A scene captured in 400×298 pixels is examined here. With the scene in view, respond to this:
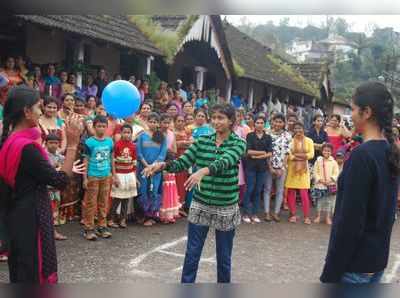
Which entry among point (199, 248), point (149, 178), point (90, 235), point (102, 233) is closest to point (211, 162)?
point (199, 248)

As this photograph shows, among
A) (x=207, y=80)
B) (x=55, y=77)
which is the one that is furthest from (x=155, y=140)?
(x=207, y=80)

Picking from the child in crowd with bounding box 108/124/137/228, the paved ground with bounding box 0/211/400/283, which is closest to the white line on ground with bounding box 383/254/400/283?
the paved ground with bounding box 0/211/400/283

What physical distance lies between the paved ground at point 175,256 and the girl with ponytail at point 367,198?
2.64 m

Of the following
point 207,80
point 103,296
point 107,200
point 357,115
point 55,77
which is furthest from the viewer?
point 207,80

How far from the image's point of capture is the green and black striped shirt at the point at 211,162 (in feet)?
12.7

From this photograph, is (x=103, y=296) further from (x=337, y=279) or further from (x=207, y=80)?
(x=207, y=80)

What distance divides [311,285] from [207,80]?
598 inches

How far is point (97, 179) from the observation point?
238 inches

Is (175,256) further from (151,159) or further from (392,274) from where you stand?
(392,274)

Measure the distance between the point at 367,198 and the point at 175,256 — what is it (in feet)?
11.8

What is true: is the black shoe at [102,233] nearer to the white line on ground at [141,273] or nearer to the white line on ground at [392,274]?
the white line on ground at [141,273]

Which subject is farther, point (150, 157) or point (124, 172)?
point (150, 157)

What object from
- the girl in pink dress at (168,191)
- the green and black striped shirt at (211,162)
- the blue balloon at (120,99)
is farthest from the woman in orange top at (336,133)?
the green and black striped shirt at (211,162)

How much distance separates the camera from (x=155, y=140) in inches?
270
